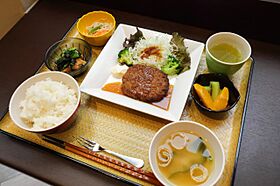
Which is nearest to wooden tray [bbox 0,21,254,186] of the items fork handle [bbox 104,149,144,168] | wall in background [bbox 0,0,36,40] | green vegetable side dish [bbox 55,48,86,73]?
fork handle [bbox 104,149,144,168]

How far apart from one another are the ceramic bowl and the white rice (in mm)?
404

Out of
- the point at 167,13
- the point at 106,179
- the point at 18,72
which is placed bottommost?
the point at 18,72

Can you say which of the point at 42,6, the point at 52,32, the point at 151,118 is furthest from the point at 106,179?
the point at 42,6

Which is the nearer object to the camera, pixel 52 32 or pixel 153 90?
pixel 153 90

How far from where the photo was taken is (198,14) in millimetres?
1796

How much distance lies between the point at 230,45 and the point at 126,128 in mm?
724

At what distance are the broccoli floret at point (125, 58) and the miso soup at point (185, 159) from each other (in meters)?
0.57

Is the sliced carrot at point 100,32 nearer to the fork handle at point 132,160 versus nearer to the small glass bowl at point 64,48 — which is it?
the small glass bowl at point 64,48

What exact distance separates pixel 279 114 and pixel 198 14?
0.77 meters

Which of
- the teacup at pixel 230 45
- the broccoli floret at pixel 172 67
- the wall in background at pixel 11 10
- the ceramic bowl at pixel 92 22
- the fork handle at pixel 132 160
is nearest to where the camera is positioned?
the fork handle at pixel 132 160

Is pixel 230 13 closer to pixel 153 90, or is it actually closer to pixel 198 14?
pixel 198 14

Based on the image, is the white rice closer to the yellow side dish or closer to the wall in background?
the yellow side dish

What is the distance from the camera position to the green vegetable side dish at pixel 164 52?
1.61 metres

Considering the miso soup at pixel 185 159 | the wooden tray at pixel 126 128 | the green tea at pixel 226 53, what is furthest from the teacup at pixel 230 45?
the miso soup at pixel 185 159
